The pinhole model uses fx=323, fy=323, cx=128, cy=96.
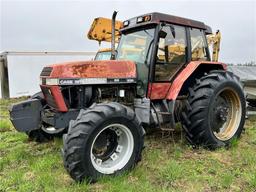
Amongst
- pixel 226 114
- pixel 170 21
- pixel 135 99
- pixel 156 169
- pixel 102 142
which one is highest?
pixel 170 21

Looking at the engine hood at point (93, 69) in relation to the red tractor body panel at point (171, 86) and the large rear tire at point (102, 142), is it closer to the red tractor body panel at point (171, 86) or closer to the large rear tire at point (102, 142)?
the red tractor body panel at point (171, 86)

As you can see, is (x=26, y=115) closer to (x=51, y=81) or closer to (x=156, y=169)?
Result: (x=51, y=81)

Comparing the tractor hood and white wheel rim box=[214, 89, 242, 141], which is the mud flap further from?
white wheel rim box=[214, 89, 242, 141]

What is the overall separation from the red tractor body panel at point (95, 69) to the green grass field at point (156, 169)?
1175mm

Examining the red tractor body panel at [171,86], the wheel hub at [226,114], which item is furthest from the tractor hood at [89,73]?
the wheel hub at [226,114]

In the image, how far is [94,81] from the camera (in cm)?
434

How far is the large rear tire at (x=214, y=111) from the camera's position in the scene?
4.73 meters

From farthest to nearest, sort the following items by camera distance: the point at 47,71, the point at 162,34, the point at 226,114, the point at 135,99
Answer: the point at 226,114 < the point at 135,99 < the point at 162,34 < the point at 47,71

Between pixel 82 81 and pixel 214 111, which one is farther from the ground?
pixel 82 81

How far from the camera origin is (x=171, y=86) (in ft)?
16.3

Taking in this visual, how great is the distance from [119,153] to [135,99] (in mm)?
1076

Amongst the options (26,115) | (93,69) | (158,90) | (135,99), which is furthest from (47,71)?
(158,90)

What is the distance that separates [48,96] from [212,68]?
274 cm

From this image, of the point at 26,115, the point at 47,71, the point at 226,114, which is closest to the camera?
the point at 47,71
